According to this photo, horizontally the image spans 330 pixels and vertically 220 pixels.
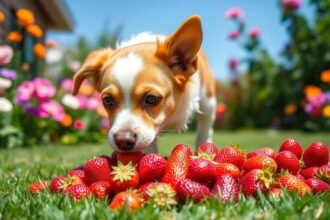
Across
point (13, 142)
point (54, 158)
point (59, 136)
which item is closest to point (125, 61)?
point (54, 158)

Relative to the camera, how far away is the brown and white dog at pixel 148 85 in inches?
103

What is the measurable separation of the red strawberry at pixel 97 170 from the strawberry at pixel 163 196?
0.39m

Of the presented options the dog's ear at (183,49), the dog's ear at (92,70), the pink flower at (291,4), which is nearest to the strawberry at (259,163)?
the dog's ear at (183,49)

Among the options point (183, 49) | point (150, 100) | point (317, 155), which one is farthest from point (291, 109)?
point (317, 155)

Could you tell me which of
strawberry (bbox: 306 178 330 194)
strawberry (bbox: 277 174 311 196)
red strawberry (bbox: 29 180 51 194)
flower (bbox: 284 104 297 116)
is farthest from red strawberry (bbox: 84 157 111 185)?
flower (bbox: 284 104 297 116)

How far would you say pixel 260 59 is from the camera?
43.1 ft

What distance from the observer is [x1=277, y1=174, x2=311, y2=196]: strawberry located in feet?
6.72

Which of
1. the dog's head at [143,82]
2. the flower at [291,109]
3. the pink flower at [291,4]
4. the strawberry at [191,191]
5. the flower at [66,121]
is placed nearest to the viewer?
the strawberry at [191,191]

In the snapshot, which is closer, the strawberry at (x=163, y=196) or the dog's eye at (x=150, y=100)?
the strawberry at (x=163, y=196)

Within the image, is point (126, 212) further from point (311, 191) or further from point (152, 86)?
point (152, 86)

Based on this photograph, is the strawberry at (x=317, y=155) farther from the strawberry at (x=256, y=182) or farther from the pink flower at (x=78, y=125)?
the pink flower at (x=78, y=125)

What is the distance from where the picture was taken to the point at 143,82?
281 centimetres

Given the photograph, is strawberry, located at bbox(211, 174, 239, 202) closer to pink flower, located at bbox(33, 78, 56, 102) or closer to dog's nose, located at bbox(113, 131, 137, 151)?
dog's nose, located at bbox(113, 131, 137, 151)

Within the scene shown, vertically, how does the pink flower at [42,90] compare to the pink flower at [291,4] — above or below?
below
